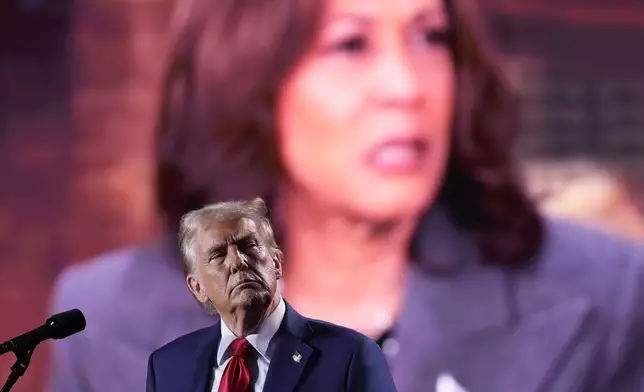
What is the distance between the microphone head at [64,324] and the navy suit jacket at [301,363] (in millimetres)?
139

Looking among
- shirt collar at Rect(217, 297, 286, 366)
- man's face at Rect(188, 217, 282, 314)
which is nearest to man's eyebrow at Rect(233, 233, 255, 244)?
man's face at Rect(188, 217, 282, 314)

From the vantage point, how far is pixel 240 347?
1153 mm

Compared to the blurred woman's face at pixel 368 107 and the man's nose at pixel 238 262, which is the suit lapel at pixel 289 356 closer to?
the man's nose at pixel 238 262

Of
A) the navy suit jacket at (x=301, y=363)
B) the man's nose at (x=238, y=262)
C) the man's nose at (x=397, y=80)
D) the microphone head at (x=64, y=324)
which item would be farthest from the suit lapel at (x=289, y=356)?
the man's nose at (x=397, y=80)

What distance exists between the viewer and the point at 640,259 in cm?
240

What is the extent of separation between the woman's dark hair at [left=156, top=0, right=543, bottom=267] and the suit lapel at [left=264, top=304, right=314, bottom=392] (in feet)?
3.71

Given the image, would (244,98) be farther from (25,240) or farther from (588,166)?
(588,166)

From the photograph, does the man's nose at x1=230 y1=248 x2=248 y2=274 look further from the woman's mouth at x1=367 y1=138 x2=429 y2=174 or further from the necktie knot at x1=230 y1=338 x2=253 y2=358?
the woman's mouth at x1=367 y1=138 x2=429 y2=174

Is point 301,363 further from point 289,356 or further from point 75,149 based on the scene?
point 75,149

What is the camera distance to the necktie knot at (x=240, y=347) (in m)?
1.15

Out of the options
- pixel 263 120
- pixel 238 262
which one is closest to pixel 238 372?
pixel 238 262

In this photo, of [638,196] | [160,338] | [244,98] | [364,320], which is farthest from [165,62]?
[638,196]

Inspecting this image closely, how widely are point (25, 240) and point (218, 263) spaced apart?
1393 mm

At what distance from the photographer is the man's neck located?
3.75 feet
